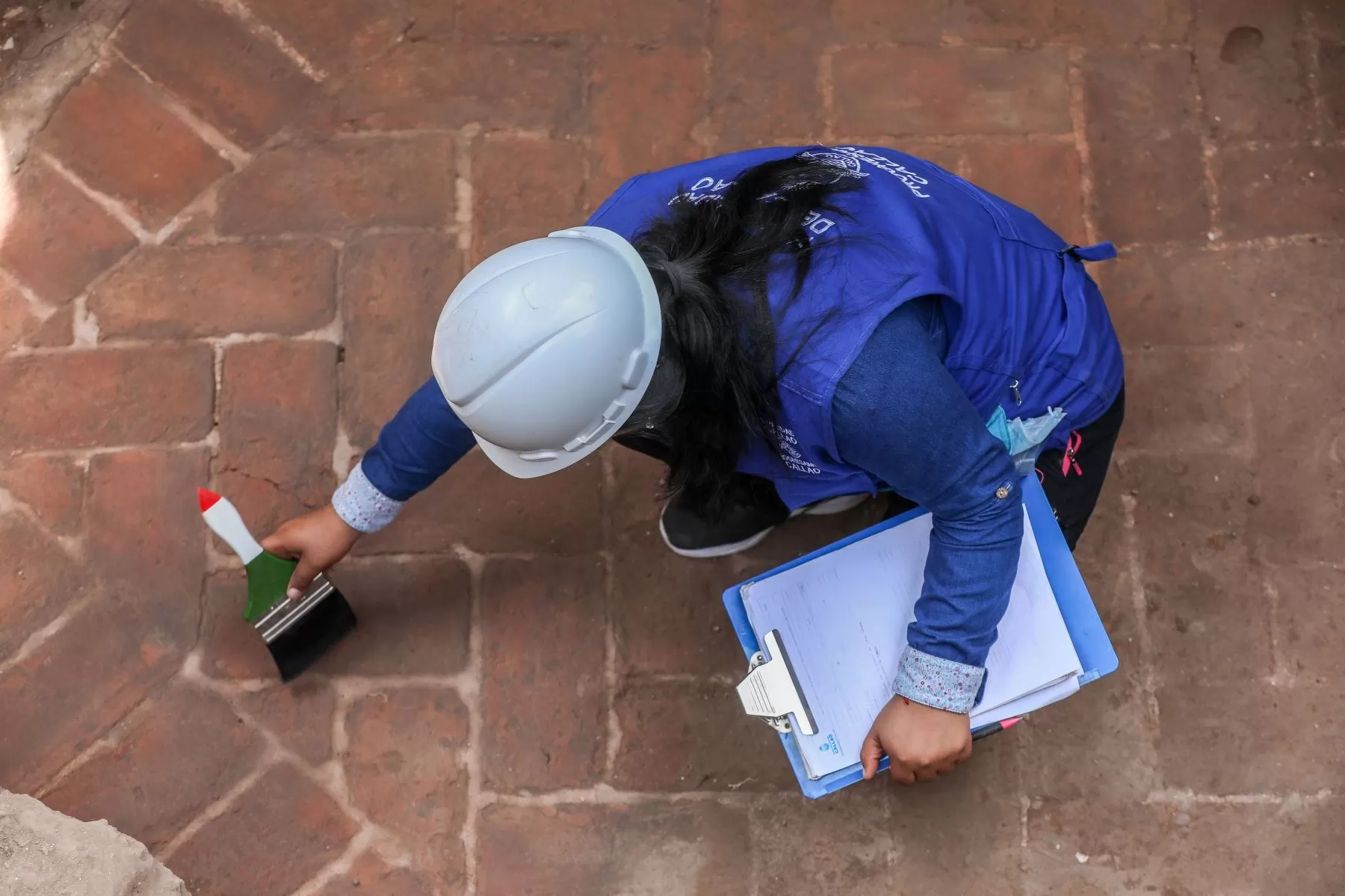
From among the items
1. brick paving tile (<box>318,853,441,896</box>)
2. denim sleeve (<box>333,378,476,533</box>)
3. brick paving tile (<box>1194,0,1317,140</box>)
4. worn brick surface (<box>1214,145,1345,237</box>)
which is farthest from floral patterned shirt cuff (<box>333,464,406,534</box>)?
brick paving tile (<box>1194,0,1317,140</box>)

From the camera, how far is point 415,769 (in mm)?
2170

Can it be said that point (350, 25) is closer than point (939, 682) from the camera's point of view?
No

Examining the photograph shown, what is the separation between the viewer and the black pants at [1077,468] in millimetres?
1774

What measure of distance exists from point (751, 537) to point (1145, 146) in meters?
1.37

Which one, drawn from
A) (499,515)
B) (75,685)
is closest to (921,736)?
(499,515)

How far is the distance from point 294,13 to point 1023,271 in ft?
6.68

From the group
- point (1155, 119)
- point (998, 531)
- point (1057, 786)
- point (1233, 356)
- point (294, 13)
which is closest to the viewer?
point (998, 531)

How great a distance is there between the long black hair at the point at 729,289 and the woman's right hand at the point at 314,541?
2.39 feet

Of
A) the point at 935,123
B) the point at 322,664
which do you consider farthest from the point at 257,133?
the point at 935,123

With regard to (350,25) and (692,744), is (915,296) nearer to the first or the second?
(692,744)

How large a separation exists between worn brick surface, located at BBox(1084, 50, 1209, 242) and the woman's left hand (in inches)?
54.7

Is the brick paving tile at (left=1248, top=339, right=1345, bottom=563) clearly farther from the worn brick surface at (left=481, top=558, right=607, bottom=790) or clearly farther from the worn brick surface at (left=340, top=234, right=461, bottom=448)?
the worn brick surface at (left=340, top=234, right=461, bottom=448)

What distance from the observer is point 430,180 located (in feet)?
8.16

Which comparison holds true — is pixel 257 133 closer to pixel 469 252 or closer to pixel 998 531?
pixel 469 252
